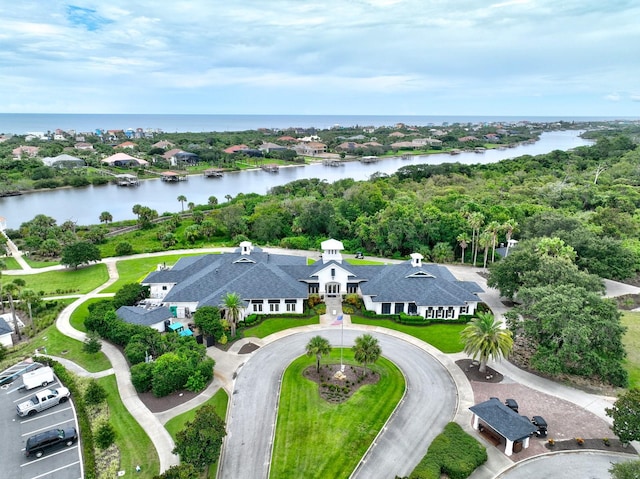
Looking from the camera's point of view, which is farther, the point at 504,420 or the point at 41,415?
the point at 41,415

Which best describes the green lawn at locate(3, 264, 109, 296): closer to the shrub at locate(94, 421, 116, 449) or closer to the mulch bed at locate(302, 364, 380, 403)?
the shrub at locate(94, 421, 116, 449)

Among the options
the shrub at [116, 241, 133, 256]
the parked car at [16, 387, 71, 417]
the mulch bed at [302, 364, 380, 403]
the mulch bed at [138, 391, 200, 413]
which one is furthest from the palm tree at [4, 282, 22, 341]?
the mulch bed at [302, 364, 380, 403]

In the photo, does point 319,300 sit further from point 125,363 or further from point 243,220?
point 243,220

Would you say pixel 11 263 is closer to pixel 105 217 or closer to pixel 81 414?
pixel 105 217

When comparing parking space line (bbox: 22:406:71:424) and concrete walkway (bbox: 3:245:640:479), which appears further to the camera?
parking space line (bbox: 22:406:71:424)

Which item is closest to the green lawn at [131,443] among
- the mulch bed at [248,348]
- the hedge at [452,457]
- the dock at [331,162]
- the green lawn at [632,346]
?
the mulch bed at [248,348]

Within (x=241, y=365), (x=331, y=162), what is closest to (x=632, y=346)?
(x=241, y=365)

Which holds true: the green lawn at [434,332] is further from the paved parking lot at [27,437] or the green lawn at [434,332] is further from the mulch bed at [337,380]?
the paved parking lot at [27,437]
